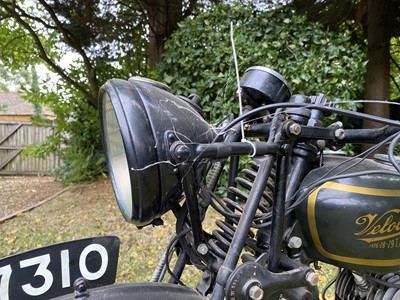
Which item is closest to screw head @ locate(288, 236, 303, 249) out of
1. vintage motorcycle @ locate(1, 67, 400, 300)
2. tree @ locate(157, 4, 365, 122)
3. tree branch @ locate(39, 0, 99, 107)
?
vintage motorcycle @ locate(1, 67, 400, 300)

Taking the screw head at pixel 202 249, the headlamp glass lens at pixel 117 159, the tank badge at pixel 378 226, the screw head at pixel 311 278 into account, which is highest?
the headlamp glass lens at pixel 117 159

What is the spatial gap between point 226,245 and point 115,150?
0.44 metres

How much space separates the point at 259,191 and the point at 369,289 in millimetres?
702

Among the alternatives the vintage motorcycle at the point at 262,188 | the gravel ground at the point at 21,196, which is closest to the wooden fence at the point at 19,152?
the gravel ground at the point at 21,196

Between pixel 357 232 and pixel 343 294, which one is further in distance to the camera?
pixel 343 294

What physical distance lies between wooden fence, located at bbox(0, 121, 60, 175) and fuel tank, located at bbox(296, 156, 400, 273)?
10.9 m

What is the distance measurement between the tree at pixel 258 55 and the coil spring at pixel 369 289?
2167mm

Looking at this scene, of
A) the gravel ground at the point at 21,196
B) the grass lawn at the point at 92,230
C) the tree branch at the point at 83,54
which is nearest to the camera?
the grass lawn at the point at 92,230

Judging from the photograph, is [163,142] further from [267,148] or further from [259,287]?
[259,287]

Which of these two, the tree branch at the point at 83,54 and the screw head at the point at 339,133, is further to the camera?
the tree branch at the point at 83,54

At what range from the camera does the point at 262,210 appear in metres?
1.14

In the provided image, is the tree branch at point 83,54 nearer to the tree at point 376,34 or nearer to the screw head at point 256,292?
the tree at point 376,34

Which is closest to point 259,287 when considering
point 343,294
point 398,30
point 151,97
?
point 151,97

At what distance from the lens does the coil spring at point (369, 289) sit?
120 centimetres
